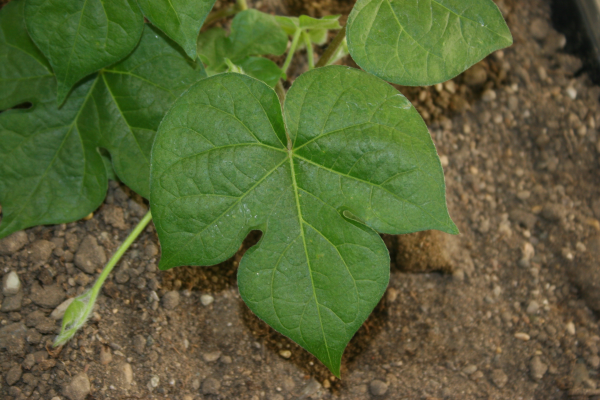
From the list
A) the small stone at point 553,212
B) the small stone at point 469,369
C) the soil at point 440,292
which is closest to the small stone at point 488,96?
the soil at point 440,292

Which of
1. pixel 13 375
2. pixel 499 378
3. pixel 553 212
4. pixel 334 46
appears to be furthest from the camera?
pixel 553 212

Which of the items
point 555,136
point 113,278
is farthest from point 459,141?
point 113,278

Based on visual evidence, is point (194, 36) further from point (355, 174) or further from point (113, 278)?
point (113, 278)

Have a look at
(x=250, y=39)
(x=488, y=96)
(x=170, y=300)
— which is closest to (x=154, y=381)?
(x=170, y=300)

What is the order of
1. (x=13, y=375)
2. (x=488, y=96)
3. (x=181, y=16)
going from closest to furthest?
(x=181, y=16) < (x=13, y=375) < (x=488, y=96)

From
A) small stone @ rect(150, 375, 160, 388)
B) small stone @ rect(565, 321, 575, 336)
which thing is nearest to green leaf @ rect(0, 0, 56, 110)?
small stone @ rect(150, 375, 160, 388)

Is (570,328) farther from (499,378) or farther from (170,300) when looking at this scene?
(170,300)
